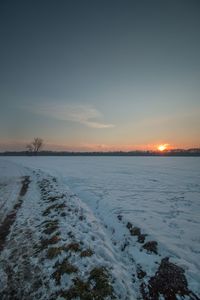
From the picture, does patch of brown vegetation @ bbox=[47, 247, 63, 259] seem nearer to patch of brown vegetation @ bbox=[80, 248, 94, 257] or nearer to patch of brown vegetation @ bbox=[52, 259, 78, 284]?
patch of brown vegetation @ bbox=[52, 259, 78, 284]

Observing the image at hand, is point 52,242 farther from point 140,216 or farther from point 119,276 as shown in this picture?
point 140,216

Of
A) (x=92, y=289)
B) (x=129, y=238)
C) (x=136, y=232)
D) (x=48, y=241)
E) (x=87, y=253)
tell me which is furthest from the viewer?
(x=136, y=232)

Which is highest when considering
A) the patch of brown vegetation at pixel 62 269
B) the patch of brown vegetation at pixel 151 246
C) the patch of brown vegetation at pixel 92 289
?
the patch of brown vegetation at pixel 151 246

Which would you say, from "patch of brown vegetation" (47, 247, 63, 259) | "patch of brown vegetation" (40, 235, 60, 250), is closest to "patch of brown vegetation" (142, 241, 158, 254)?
"patch of brown vegetation" (47, 247, 63, 259)

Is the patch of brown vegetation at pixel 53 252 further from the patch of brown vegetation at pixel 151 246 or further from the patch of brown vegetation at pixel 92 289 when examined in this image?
the patch of brown vegetation at pixel 151 246

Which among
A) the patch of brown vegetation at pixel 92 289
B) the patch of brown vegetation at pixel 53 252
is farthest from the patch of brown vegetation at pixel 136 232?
the patch of brown vegetation at pixel 53 252

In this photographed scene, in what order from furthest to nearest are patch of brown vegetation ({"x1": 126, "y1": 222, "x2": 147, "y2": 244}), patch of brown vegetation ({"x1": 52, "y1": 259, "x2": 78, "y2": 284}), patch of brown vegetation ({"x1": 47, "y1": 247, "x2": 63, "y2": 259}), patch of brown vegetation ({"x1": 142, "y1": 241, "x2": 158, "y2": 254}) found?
1. patch of brown vegetation ({"x1": 126, "y1": 222, "x2": 147, "y2": 244})
2. patch of brown vegetation ({"x1": 142, "y1": 241, "x2": 158, "y2": 254})
3. patch of brown vegetation ({"x1": 47, "y1": 247, "x2": 63, "y2": 259})
4. patch of brown vegetation ({"x1": 52, "y1": 259, "x2": 78, "y2": 284})

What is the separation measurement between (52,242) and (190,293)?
431 cm

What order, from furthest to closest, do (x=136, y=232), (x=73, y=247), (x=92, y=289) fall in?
(x=136, y=232)
(x=73, y=247)
(x=92, y=289)

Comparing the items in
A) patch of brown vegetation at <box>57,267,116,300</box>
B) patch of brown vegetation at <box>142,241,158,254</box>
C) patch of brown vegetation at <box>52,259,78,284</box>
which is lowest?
patch of brown vegetation at <box>57,267,116,300</box>

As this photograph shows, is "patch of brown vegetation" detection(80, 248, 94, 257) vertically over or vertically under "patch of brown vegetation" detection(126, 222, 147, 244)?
under

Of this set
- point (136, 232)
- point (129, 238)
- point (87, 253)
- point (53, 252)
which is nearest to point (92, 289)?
point (87, 253)

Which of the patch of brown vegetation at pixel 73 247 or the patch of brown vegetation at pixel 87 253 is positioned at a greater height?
the patch of brown vegetation at pixel 73 247

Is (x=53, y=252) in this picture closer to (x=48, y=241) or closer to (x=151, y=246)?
(x=48, y=241)
